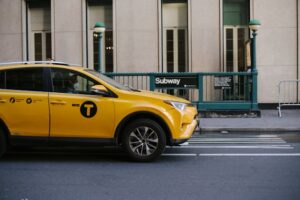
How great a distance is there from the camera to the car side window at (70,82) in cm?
900

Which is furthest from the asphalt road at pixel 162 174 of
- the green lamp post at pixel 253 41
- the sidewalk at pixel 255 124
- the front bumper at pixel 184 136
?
the green lamp post at pixel 253 41

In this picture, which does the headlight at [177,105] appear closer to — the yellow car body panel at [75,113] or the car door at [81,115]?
the yellow car body panel at [75,113]

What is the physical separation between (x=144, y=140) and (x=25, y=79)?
229 cm

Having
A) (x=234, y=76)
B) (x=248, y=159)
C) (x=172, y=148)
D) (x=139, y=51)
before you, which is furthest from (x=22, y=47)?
(x=248, y=159)

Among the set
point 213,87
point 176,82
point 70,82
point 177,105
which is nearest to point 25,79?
point 70,82

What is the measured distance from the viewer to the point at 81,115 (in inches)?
348

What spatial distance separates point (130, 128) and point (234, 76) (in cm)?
823

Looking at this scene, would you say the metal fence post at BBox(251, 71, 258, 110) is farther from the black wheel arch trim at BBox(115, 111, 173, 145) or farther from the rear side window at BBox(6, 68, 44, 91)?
the rear side window at BBox(6, 68, 44, 91)

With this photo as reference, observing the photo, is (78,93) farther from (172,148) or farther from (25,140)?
(172,148)

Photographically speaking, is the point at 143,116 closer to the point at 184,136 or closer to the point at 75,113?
the point at 184,136

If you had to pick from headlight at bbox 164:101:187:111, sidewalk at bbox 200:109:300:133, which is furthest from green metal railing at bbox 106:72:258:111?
headlight at bbox 164:101:187:111

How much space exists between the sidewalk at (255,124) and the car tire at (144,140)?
514 cm

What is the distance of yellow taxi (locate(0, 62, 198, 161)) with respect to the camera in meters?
8.83

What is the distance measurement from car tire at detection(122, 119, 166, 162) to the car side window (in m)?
0.98
